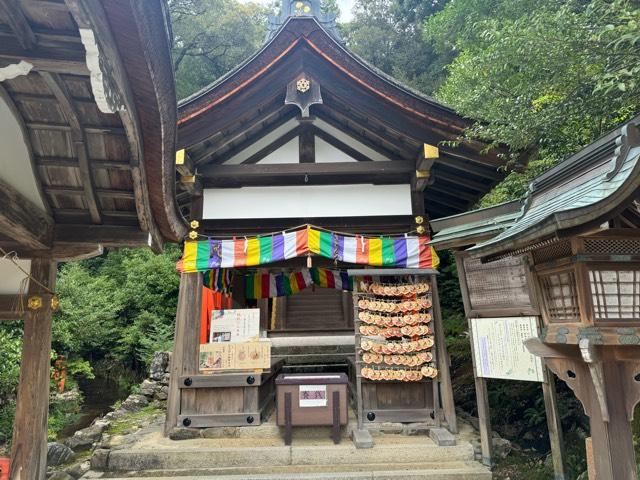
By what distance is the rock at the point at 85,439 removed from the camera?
287 inches

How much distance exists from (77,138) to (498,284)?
187 inches

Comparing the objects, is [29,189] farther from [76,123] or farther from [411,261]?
[411,261]

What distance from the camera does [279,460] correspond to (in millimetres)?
5367

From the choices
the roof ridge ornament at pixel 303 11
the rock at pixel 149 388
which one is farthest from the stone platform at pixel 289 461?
the roof ridge ornament at pixel 303 11

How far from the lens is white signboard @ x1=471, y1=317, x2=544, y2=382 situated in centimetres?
462

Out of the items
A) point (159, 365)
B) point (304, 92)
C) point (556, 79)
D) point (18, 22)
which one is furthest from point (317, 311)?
point (18, 22)

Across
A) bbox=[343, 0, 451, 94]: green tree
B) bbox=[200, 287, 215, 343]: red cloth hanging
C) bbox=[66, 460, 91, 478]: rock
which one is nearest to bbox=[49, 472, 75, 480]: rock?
bbox=[66, 460, 91, 478]: rock

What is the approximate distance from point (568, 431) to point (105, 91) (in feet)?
24.1

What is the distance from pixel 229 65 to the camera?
20828mm

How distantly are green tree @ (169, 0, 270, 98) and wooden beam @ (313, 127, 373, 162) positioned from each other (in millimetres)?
15503

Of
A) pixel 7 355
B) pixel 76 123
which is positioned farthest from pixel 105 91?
pixel 7 355

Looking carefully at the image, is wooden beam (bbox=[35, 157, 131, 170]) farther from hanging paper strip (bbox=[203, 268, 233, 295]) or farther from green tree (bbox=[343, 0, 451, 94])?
green tree (bbox=[343, 0, 451, 94])

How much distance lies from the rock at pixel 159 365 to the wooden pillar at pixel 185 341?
6062 millimetres

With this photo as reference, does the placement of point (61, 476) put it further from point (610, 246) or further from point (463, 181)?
point (463, 181)
